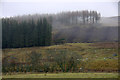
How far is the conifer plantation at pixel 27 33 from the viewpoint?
41072 millimetres

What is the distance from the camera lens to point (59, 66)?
39.7ft

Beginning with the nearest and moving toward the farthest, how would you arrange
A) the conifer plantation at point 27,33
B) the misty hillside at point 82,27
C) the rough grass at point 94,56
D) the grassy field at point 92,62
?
the grassy field at point 92,62 < the rough grass at point 94,56 < the conifer plantation at point 27,33 < the misty hillside at point 82,27

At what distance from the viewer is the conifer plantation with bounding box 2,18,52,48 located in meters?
41.1

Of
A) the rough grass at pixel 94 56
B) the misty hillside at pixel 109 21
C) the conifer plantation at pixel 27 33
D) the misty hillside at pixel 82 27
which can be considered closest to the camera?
the rough grass at pixel 94 56

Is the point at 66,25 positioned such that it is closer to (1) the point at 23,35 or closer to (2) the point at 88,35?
(2) the point at 88,35

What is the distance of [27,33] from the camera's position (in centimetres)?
4625

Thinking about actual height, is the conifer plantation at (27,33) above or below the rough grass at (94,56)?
above

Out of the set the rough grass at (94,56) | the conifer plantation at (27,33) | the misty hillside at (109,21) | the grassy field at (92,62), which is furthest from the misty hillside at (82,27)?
the grassy field at (92,62)

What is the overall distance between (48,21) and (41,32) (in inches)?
220

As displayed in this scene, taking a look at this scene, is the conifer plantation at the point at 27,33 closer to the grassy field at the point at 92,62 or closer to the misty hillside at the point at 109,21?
the grassy field at the point at 92,62

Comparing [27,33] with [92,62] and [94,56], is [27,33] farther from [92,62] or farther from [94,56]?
[92,62]

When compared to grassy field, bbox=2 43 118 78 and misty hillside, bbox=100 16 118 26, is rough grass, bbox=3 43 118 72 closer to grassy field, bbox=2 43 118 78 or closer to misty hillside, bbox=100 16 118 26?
grassy field, bbox=2 43 118 78

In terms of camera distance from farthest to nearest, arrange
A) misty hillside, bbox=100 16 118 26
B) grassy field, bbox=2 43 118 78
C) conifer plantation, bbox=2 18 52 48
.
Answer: misty hillside, bbox=100 16 118 26, conifer plantation, bbox=2 18 52 48, grassy field, bbox=2 43 118 78

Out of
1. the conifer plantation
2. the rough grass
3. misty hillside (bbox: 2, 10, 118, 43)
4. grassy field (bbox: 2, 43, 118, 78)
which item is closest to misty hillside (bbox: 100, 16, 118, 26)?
misty hillside (bbox: 2, 10, 118, 43)
